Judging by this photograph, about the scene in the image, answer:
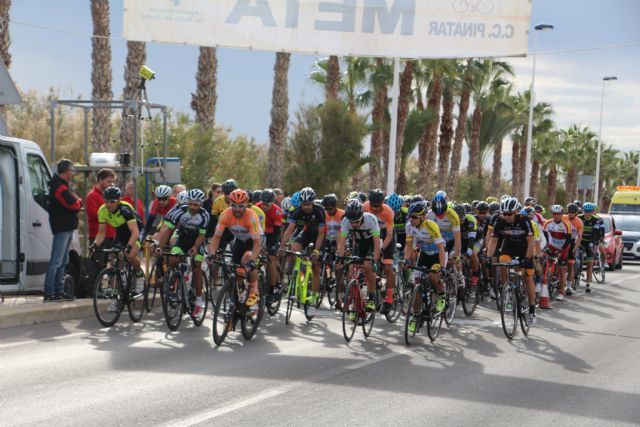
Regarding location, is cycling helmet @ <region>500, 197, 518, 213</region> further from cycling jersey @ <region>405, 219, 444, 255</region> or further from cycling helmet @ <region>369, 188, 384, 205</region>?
cycling helmet @ <region>369, 188, 384, 205</region>

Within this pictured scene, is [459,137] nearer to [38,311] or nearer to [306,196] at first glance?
[306,196]

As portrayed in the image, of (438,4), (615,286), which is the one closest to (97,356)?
(438,4)

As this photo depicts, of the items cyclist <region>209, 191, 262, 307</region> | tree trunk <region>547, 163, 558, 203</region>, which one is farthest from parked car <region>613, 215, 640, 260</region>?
tree trunk <region>547, 163, 558, 203</region>

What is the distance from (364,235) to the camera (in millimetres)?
12422

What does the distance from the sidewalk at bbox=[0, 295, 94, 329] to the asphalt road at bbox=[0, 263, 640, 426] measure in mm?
288

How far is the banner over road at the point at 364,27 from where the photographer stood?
22016mm

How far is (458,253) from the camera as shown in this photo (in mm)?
12930

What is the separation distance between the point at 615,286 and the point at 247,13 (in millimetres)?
11565

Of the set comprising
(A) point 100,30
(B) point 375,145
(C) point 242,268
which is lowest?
(C) point 242,268

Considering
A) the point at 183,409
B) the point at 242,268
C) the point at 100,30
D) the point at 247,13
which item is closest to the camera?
the point at 183,409

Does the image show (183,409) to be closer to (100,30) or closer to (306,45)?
(306,45)

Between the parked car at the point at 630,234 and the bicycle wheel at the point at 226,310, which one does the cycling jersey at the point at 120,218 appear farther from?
the parked car at the point at 630,234

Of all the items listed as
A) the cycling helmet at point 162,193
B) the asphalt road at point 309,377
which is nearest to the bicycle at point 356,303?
the asphalt road at point 309,377

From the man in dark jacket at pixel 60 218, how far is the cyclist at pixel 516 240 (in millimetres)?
5990
